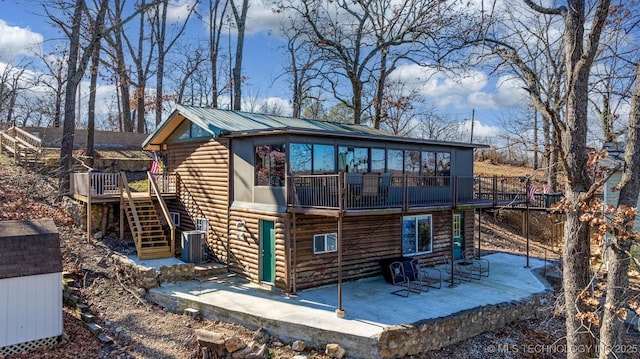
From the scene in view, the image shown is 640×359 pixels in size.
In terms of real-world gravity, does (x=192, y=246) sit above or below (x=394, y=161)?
below

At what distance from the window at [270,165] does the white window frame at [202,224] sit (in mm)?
3257

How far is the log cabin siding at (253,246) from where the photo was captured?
11.7 metres

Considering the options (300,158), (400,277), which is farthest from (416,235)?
(300,158)

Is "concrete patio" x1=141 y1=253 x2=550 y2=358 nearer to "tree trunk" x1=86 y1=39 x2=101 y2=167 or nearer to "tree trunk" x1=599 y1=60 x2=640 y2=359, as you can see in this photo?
"tree trunk" x1=599 y1=60 x2=640 y2=359

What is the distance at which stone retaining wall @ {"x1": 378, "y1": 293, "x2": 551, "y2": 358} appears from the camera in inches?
343

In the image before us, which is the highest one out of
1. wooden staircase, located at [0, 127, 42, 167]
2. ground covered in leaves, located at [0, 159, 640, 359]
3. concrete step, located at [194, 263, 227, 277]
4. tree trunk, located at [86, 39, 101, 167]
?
tree trunk, located at [86, 39, 101, 167]

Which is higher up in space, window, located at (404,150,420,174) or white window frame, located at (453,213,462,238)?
window, located at (404,150,420,174)

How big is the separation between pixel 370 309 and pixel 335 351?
1.93 m

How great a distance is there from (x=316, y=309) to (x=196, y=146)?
25.4ft

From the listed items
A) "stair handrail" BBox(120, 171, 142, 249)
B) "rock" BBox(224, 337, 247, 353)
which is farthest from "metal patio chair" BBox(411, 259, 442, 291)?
"stair handrail" BBox(120, 171, 142, 249)

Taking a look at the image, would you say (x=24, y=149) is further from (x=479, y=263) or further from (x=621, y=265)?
(x=621, y=265)

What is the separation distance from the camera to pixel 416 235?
14586 mm

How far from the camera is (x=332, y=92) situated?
26609 mm

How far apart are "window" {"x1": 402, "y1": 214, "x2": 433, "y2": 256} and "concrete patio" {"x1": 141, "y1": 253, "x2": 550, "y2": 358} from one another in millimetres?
1717
